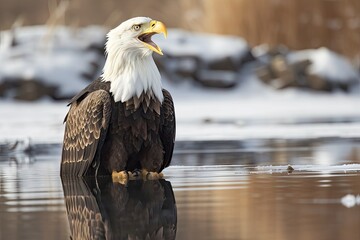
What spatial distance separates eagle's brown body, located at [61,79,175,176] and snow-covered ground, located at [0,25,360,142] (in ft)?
13.3

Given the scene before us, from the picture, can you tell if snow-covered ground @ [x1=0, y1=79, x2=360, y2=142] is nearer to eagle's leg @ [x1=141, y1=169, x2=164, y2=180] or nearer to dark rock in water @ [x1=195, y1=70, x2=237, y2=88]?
dark rock in water @ [x1=195, y1=70, x2=237, y2=88]

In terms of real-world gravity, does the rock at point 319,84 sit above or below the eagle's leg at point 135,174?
above

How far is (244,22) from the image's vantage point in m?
23.8

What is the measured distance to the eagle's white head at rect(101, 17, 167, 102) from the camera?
827 cm

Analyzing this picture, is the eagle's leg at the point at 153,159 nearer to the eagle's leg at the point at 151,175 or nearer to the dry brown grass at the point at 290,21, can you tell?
the eagle's leg at the point at 151,175

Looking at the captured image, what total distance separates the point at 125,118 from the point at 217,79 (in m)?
13.0

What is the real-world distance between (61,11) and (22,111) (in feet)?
8.41

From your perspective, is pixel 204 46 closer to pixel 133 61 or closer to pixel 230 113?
pixel 230 113

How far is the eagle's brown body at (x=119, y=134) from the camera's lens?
8133mm

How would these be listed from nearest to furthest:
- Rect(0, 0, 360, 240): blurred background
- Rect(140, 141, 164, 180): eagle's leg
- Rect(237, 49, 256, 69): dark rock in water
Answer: Rect(0, 0, 360, 240): blurred background
Rect(140, 141, 164, 180): eagle's leg
Rect(237, 49, 256, 69): dark rock in water

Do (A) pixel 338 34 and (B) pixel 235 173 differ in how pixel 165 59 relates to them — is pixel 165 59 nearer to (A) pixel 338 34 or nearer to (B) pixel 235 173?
(A) pixel 338 34

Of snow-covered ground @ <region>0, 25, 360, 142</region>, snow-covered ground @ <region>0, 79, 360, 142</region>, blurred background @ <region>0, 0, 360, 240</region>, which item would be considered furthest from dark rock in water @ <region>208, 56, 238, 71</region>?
snow-covered ground @ <region>0, 79, 360, 142</region>

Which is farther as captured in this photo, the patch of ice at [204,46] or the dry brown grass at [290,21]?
the dry brown grass at [290,21]

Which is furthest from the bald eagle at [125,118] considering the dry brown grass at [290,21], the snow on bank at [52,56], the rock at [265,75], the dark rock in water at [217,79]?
the dry brown grass at [290,21]
